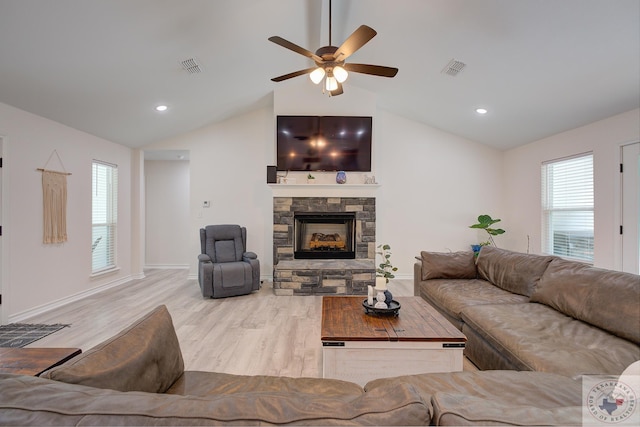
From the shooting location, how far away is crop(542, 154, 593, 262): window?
426 cm

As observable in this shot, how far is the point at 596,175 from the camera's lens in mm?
4012

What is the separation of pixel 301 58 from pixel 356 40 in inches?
89.3

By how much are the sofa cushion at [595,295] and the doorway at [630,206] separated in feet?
5.56

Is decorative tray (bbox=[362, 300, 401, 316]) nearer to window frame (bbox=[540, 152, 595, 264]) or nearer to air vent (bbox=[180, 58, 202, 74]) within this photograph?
air vent (bbox=[180, 58, 202, 74])

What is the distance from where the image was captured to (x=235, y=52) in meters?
3.82

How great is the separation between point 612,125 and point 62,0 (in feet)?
18.3

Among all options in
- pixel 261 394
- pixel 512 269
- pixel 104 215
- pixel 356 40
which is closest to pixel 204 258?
pixel 104 215

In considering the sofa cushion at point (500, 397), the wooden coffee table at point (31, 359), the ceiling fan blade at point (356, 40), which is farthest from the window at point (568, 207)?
the wooden coffee table at point (31, 359)

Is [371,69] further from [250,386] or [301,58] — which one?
[250,386]

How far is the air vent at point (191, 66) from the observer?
3.65 m

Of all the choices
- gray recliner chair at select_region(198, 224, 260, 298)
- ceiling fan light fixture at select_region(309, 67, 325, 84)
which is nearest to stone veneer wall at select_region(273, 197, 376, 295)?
gray recliner chair at select_region(198, 224, 260, 298)

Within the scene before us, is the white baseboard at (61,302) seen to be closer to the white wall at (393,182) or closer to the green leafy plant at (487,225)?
the white wall at (393,182)

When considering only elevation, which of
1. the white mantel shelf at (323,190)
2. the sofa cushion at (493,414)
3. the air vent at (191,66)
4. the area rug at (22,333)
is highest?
the air vent at (191,66)

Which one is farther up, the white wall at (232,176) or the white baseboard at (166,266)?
the white wall at (232,176)
